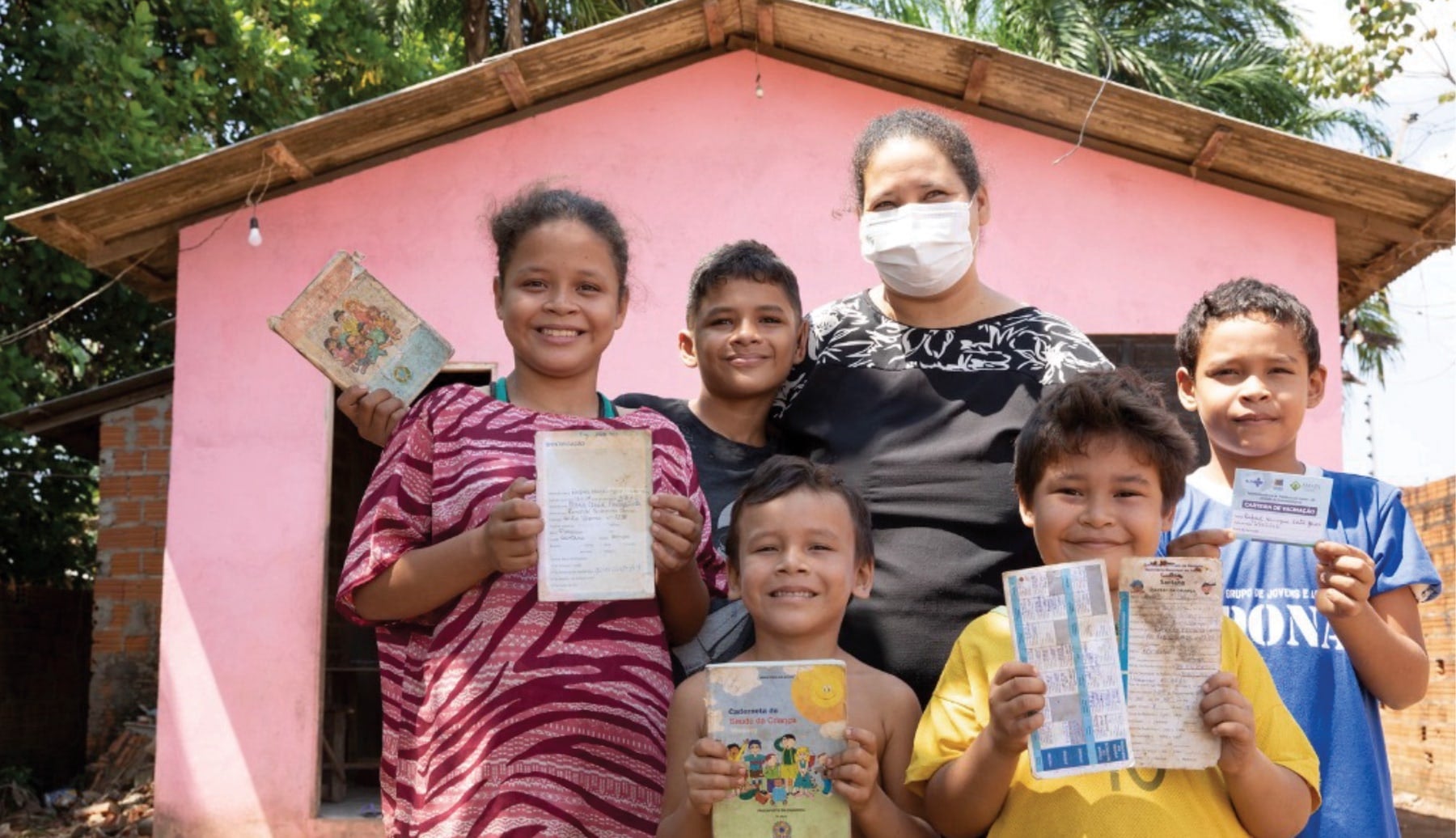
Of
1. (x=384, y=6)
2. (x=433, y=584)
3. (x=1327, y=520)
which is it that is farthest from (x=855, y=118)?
(x=384, y=6)

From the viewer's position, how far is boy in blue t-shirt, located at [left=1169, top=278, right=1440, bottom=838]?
2.56 m

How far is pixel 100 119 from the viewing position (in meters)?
9.69

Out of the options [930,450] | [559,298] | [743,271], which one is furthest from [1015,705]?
[743,271]

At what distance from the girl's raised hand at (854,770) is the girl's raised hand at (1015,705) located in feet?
0.66

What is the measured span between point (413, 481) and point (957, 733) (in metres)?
1.08

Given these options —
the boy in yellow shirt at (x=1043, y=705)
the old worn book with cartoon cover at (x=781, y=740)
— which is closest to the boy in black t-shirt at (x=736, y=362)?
the boy in yellow shirt at (x=1043, y=705)

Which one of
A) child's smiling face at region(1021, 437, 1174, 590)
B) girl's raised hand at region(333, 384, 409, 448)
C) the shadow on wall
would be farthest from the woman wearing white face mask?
the shadow on wall

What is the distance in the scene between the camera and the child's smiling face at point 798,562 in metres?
2.38

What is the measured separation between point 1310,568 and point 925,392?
89 cm

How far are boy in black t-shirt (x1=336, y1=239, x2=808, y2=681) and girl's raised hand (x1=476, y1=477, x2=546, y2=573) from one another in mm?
629

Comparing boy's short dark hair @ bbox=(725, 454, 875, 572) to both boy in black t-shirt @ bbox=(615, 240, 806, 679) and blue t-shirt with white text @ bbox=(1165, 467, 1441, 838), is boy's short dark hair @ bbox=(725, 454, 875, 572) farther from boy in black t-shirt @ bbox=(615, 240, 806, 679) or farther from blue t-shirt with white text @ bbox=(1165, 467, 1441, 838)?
blue t-shirt with white text @ bbox=(1165, 467, 1441, 838)

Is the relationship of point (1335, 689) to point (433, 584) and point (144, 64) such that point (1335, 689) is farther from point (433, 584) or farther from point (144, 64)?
point (144, 64)

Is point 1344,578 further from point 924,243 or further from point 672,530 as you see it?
point 672,530

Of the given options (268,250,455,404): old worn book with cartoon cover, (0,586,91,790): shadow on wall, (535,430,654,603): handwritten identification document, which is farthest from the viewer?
(0,586,91,790): shadow on wall
